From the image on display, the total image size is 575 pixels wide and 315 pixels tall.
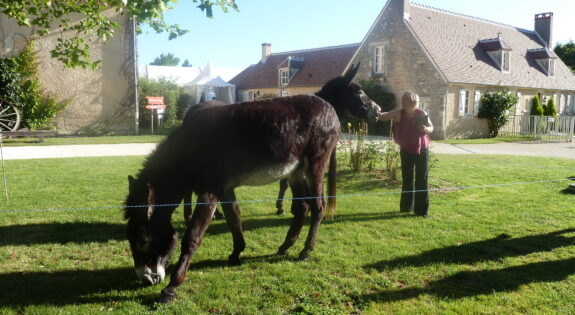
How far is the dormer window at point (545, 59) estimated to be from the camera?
2923 cm

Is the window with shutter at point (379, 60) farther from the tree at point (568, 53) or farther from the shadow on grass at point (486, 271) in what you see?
the tree at point (568, 53)

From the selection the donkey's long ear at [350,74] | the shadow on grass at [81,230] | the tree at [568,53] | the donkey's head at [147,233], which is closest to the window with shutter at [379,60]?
the shadow on grass at [81,230]

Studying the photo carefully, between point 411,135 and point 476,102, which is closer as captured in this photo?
point 411,135

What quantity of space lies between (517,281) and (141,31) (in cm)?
654

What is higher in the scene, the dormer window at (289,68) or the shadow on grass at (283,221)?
the dormer window at (289,68)

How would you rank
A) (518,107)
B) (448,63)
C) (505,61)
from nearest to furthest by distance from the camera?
1. (448,63)
2. (505,61)
3. (518,107)

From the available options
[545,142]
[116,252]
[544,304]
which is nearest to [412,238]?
[544,304]

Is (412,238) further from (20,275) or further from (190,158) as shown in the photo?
(20,275)

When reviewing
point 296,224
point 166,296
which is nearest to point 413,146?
point 296,224

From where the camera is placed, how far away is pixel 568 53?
42844 mm

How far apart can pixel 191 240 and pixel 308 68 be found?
30.7 metres

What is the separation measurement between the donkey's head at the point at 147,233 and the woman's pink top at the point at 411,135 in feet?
13.4

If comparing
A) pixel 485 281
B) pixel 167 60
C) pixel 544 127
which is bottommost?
pixel 485 281

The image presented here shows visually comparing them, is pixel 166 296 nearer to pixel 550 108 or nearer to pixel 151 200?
pixel 151 200
